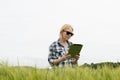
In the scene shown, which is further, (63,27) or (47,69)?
(63,27)

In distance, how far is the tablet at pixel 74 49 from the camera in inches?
311

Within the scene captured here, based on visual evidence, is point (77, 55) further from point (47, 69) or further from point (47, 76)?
point (47, 76)

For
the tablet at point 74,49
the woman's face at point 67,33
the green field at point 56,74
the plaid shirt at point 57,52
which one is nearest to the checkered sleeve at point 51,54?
the plaid shirt at point 57,52

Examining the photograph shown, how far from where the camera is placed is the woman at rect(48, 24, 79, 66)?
8344 mm

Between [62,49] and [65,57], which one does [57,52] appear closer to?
[62,49]

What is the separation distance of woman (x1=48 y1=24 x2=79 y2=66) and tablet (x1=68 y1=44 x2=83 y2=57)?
19cm

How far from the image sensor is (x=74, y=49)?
26.3 feet

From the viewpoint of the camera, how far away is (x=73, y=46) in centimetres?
791

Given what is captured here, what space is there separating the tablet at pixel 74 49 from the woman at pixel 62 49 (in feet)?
0.63

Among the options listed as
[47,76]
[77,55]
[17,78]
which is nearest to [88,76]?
[47,76]

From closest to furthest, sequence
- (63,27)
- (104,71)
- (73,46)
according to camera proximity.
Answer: (104,71)
(73,46)
(63,27)

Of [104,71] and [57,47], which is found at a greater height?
[57,47]

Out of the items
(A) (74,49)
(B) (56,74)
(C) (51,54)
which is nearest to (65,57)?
(A) (74,49)

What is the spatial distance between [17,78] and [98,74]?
3.61 feet
